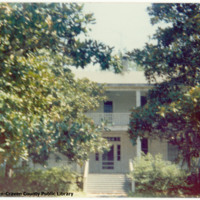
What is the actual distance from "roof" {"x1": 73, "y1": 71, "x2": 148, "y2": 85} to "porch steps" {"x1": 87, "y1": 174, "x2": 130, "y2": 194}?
5.87 m

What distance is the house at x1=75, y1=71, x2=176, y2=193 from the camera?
18.3m

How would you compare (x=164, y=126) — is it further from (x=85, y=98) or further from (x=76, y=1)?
(x=76, y=1)

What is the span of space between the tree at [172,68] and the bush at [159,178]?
1604 millimetres

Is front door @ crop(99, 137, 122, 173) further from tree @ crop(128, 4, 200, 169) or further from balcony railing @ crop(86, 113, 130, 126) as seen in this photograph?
tree @ crop(128, 4, 200, 169)

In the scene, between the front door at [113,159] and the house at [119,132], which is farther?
the front door at [113,159]

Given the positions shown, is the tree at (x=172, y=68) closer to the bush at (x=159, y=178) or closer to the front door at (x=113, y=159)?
the bush at (x=159, y=178)

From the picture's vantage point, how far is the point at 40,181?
14.3 meters

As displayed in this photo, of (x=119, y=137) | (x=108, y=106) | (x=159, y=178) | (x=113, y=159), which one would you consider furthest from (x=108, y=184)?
(x=108, y=106)

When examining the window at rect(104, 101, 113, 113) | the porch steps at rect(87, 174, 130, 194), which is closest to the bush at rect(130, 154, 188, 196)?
the porch steps at rect(87, 174, 130, 194)

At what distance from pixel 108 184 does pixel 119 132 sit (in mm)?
4766

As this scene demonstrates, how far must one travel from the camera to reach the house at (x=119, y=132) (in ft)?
60.1

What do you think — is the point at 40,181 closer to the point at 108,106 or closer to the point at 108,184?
the point at 108,184

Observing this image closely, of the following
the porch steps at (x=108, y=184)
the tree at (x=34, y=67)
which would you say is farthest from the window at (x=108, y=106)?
the tree at (x=34, y=67)

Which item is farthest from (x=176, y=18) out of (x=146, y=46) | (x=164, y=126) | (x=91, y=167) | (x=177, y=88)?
(x=91, y=167)
